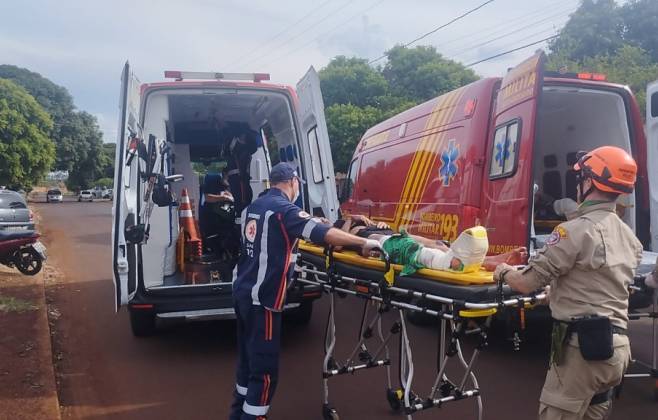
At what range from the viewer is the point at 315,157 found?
5.63 m

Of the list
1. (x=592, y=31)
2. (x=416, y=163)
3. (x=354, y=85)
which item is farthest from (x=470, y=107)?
(x=592, y=31)

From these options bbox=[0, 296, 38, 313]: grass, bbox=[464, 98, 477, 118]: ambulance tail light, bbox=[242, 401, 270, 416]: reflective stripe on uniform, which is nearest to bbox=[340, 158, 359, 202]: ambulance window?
bbox=[464, 98, 477, 118]: ambulance tail light

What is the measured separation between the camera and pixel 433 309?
3.17m

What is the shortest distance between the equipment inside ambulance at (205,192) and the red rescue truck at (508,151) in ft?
4.19

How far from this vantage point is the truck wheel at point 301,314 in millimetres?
6039

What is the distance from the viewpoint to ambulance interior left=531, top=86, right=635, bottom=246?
5.27m

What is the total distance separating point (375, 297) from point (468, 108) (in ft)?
9.38

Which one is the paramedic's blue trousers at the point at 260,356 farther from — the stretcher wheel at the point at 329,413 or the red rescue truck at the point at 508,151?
the red rescue truck at the point at 508,151

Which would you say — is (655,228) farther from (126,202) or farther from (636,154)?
(126,202)

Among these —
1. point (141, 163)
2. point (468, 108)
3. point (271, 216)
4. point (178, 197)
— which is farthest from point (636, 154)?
point (178, 197)

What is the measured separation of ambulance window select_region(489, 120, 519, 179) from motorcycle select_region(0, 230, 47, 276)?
7.71 meters

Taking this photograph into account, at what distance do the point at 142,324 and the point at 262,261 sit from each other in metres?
2.90

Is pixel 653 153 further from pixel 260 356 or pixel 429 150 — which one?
pixel 260 356

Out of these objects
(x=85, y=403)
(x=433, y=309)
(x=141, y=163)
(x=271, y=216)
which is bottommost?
(x=85, y=403)
